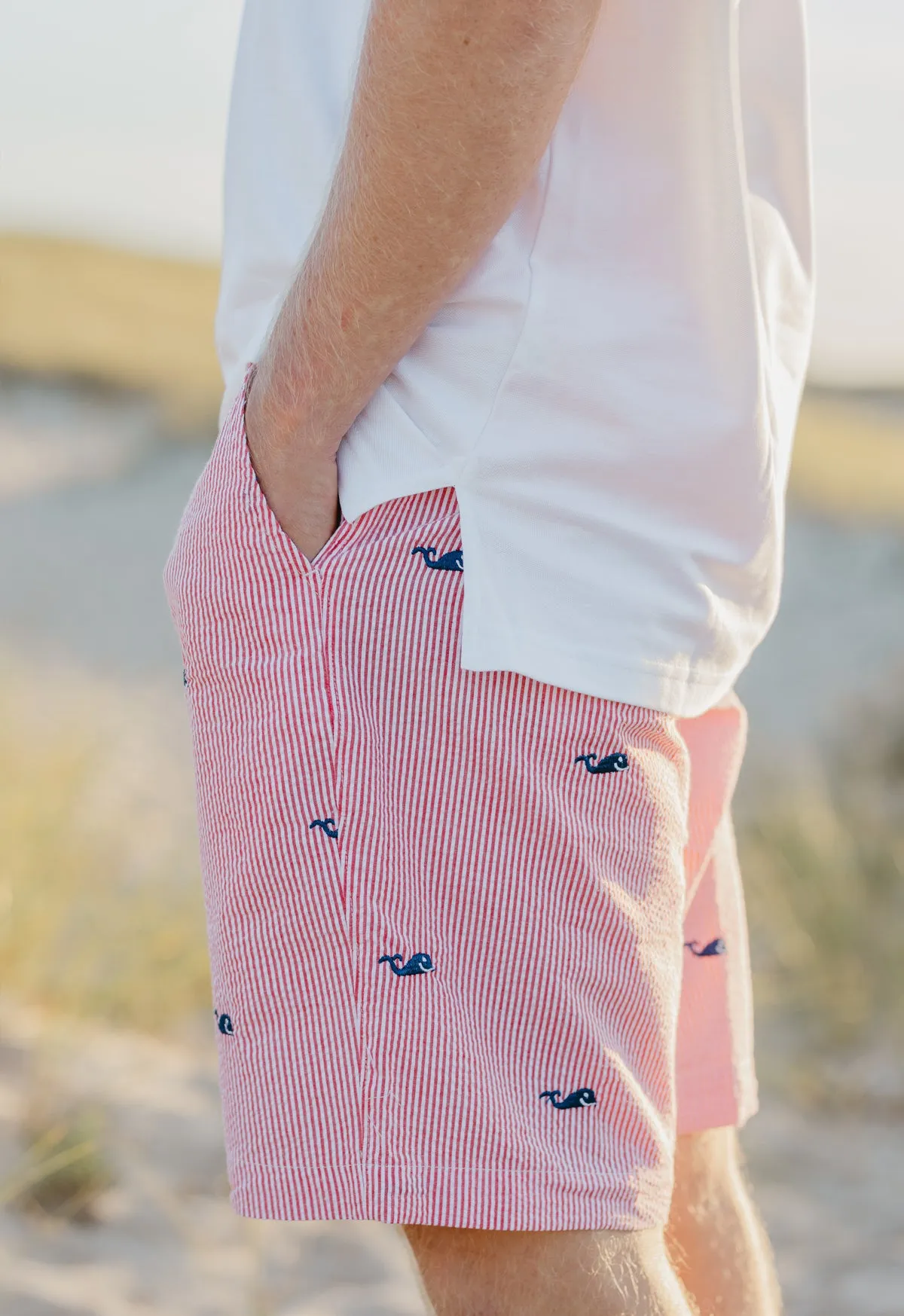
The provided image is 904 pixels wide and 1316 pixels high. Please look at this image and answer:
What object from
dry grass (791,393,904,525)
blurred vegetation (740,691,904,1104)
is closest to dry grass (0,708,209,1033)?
blurred vegetation (740,691,904,1104)

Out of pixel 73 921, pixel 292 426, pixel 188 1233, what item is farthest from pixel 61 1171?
pixel 292 426

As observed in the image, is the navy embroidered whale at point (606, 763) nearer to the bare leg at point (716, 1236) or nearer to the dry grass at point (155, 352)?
the bare leg at point (716, 1236)

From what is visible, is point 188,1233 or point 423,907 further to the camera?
point 188,1233

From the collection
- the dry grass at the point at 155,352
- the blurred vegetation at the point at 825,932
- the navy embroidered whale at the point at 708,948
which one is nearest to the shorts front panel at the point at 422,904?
the navy embroidered whale at the point at 708,948

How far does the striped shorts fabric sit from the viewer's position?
0.73 metres

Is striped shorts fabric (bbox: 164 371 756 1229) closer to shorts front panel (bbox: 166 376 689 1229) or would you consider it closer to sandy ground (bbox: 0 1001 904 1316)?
shorts front panel (bbox: 166 376 689 1229)

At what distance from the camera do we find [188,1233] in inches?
79.0

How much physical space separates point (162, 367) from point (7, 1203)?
38.8 ft

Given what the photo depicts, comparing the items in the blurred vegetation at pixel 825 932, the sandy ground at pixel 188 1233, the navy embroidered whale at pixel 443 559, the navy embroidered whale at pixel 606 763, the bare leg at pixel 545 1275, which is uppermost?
the navy embroidered whale at pixel 443 559

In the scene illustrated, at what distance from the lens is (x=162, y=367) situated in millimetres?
13031

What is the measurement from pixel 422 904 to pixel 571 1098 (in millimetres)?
130

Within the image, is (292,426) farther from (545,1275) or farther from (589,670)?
(545,1275)

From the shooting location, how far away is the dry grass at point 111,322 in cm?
1244

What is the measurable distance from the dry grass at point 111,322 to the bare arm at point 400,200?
966 centimetres
